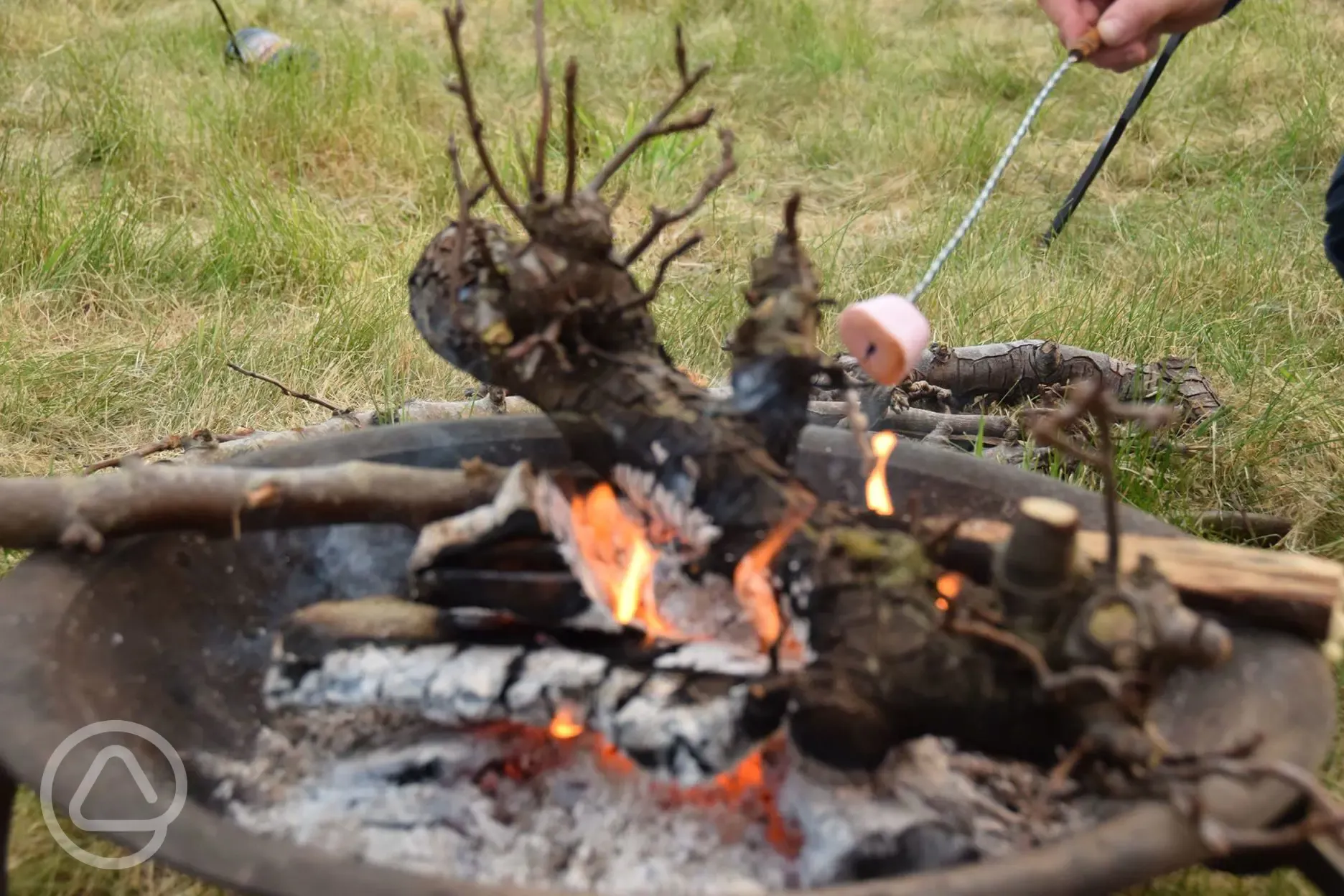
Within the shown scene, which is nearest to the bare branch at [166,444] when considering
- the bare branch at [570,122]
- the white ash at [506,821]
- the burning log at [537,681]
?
the burning log at [537,681]

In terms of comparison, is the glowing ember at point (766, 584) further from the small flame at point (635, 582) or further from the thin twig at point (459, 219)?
the thin twig at point (459, 219)

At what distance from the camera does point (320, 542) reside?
51.1 inches

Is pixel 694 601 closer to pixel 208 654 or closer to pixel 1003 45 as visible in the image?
pixel 208 654

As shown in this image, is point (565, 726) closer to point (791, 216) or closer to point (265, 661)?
point (265, 661)

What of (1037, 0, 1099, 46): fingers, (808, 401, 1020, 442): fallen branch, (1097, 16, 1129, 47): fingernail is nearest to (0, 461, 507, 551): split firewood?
(808, 401, 1020, 442): fallen branch

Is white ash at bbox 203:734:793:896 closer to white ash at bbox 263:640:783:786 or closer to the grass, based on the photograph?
white ash at bbox 263:640:783:786

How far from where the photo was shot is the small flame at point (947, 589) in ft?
3.21

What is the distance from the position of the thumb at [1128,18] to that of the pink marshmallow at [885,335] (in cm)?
75

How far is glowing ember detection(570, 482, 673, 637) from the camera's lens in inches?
45.0

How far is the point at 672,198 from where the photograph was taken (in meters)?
3.52

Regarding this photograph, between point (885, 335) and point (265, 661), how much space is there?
735 millimetres

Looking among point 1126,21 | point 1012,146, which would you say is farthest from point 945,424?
point 1126,21

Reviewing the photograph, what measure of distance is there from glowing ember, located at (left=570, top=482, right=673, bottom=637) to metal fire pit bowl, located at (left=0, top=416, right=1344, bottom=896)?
227 mm

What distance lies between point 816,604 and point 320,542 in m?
0.62
